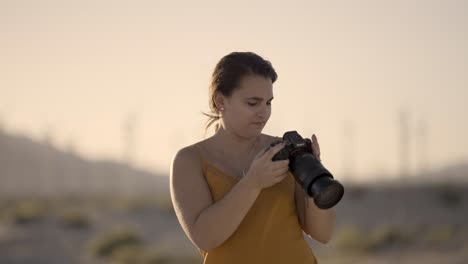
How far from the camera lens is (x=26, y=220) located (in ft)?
87.4

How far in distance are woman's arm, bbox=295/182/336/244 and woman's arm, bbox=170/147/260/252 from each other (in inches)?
11.4

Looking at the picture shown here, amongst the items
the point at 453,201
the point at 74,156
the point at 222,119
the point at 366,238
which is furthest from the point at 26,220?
the point at 74,156

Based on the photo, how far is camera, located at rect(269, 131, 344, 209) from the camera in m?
2.92

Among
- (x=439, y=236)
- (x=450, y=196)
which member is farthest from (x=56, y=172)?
(x=439, y=236)

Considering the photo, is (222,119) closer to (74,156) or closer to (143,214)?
(143,214)

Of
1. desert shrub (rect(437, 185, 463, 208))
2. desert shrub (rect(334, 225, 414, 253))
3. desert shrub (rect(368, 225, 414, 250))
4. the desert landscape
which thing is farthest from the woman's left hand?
desert shrub (rect(437, 185, 463, 208))

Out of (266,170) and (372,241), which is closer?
(266,170)

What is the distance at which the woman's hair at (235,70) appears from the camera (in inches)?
123

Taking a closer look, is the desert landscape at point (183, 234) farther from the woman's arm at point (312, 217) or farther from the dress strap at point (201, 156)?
the dress strap at point (201, 156)

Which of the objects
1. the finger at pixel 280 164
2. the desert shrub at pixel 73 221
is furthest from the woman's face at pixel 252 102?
the desert shrub at pixel 73 221

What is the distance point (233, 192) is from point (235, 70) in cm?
51

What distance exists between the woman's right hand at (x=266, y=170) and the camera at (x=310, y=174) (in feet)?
0.13

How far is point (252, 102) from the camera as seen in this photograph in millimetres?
3121

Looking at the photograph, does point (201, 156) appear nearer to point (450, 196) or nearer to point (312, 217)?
point (312, 217)
